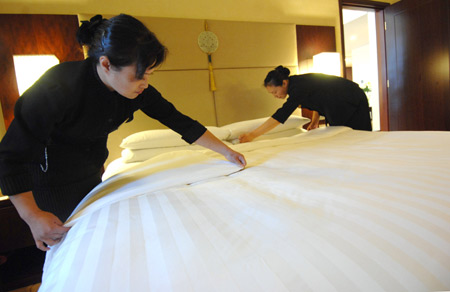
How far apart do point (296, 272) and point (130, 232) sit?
0.37 meters

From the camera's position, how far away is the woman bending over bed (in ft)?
2.18

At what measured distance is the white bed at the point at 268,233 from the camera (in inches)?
15.3

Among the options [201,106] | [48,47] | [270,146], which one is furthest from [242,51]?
[48,47]

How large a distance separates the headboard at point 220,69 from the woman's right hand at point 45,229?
1.50 metres

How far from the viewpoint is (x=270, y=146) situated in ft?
5.32

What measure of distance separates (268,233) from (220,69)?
7.25 ft

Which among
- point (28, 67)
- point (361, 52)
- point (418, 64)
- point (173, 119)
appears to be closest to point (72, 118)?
point (173, 119)

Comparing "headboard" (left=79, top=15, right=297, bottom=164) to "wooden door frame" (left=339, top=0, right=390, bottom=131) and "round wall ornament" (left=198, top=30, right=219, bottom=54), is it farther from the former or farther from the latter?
"wooden door frame" (left=339, top=0, right=390, bottom=131)

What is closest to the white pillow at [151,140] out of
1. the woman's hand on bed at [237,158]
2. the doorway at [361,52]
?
the woman's hand on bed at [237,158]

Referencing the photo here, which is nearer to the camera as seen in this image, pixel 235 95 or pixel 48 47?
pixel 48 47

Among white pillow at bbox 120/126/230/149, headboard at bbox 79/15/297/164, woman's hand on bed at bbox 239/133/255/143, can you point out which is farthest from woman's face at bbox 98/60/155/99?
headboard at bbox 79/15/297/164

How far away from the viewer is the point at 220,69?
2.49 metres

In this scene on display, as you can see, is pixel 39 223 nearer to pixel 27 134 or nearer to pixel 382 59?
pixel 27 134

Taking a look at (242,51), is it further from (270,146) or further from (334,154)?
(334,154)
